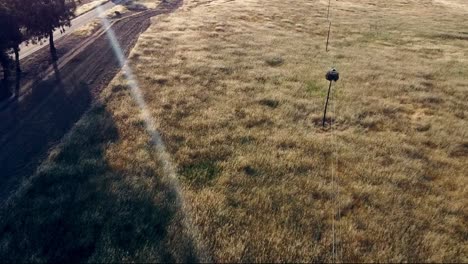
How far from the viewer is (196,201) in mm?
12414

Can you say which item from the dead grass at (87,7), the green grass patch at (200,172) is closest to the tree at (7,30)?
the green grass patch at (200,172)

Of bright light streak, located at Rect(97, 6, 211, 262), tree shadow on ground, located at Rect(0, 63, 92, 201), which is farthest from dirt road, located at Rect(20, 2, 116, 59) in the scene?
tree shadow on ground, located at Rect(0, 63, 92, 201)

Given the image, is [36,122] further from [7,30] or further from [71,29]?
[71,29]

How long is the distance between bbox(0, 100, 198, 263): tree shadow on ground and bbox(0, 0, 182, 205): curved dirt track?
5.18 feet

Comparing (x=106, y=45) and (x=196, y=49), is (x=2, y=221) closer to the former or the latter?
(x=196, y=49)

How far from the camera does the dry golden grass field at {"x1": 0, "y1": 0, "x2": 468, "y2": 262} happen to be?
1066 centimetres

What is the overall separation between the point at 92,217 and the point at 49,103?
12490 mm

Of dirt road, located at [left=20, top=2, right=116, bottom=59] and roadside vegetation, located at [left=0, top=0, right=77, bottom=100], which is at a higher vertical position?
roadside vegetation, located at [left=0, top=0, right=77, bottom=100]

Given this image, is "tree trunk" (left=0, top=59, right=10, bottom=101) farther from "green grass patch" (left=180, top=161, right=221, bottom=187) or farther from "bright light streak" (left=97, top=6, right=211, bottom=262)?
"green grass patch" (left=180, top=161, right=221, bottom=187)

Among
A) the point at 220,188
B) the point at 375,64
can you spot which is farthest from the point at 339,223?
the point at 375,64

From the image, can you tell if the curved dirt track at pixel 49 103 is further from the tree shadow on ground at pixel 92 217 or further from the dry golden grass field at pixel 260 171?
the tree shadow on ground at pixel 92 217

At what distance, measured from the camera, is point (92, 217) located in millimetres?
11570

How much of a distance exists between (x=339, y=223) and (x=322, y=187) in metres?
2.06

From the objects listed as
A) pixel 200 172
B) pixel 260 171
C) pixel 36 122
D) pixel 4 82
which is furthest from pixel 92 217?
pixel 4 82
